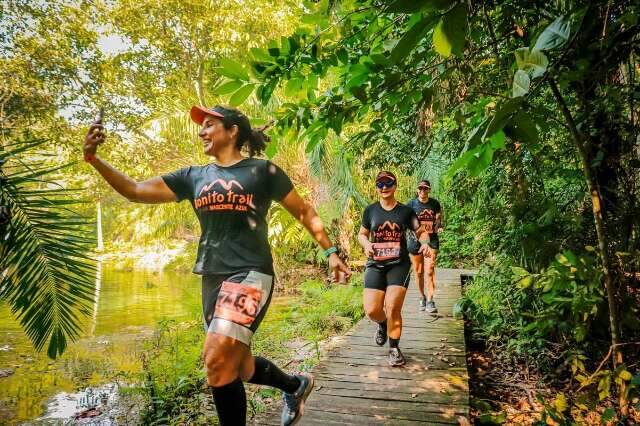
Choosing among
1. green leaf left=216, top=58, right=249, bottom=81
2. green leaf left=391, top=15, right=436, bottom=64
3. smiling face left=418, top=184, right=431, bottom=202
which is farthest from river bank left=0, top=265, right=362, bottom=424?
green leaf left=391, top=15, right=436, bottom=64

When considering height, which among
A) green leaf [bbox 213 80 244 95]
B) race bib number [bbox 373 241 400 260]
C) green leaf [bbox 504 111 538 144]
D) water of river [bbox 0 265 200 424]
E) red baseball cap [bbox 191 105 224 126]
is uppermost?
red baseball cap [bbox 191 105 224 126]

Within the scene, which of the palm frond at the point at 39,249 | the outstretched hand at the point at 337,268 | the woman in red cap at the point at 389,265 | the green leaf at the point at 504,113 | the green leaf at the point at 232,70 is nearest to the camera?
the green leaf at the point at 504,113

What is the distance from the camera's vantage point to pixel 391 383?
3828mm

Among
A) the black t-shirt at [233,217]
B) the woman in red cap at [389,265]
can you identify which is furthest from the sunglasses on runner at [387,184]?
the black t-shirt at [233,217]

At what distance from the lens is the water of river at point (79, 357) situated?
6.09m

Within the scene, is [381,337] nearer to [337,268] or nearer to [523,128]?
[337,268]

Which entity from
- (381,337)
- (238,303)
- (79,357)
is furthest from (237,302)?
(79,357)

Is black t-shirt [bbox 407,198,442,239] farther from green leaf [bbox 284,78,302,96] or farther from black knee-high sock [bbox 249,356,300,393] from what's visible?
green leaf [bbox 284,78,302,96]

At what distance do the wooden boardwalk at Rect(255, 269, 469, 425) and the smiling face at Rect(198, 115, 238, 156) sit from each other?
6.75 feet

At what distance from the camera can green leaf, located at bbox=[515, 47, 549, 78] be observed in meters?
0.91

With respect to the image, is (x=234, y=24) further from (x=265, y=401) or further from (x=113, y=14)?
(x=265, y=401)

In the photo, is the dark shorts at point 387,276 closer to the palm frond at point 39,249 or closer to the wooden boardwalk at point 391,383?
the wooden boardwalk at point 391,383

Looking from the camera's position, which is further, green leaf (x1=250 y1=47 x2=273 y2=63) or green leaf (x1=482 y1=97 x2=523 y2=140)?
green leaf (x1=250 y1=47 x2=273 y2=63)

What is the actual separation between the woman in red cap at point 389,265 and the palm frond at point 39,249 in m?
3.08
